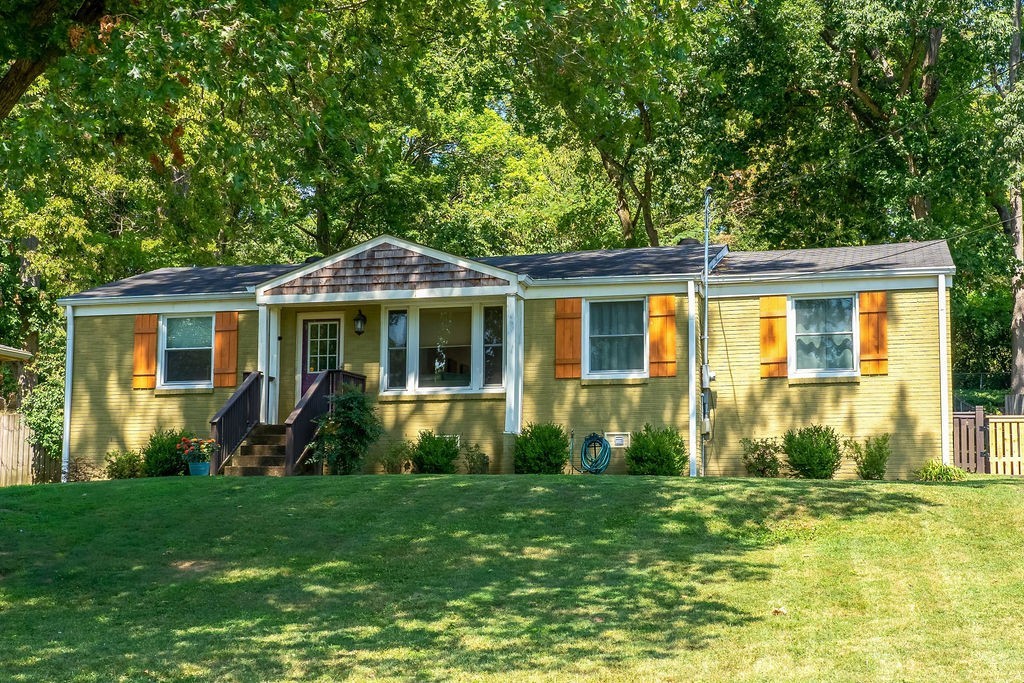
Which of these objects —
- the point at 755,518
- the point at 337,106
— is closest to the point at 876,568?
the point at 755,518

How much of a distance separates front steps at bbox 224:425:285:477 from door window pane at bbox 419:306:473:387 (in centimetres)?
268

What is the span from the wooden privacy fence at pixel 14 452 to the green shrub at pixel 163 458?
4476mm

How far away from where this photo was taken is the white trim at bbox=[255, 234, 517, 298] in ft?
61.4

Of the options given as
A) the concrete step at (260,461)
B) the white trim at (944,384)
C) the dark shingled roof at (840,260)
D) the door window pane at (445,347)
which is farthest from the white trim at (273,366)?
the white trim at (944,384)

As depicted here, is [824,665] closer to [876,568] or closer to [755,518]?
[876,568]

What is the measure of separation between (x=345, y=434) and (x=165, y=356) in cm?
466

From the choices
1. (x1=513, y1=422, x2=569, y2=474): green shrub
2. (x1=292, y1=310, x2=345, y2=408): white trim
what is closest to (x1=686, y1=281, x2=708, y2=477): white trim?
(x1=513, y1=422, x2=569, y2=474): green shrub

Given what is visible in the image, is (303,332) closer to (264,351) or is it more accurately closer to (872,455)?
(264,351)

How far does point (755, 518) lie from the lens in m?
12.2

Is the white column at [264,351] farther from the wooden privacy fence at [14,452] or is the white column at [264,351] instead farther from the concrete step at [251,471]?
the wooden privacy fence at [14,452]

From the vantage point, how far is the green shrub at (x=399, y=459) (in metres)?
19.0

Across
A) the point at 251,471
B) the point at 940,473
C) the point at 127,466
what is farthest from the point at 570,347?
the point at 127,466

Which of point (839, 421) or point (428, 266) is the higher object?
point (428, 266)

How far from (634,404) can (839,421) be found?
3272 millimetres
